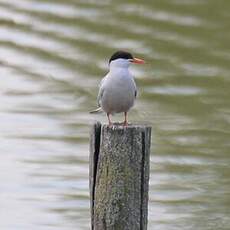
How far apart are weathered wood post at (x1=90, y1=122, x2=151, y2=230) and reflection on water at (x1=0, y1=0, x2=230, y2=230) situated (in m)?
3.85

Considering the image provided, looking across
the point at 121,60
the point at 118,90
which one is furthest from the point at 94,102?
the point at 118,90

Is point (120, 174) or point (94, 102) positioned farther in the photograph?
point (94, 102)

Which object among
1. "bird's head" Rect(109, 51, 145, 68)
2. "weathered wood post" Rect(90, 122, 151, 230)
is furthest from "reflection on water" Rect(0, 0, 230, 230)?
"weathered wood post" Rect(90, 122, 151, 230)

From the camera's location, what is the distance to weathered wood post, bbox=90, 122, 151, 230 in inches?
273

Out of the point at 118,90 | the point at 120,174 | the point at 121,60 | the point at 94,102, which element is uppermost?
the point at 94,102

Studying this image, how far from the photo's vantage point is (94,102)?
14992 millimetres

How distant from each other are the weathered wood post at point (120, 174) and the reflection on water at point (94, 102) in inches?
152

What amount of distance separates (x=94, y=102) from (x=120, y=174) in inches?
317

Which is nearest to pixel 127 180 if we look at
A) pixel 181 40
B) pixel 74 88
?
pixel 74 88

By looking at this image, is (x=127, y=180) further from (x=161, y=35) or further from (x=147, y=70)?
(x=161, y=35)

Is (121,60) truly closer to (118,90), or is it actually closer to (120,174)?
(118,90)

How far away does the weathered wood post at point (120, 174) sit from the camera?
273 inches

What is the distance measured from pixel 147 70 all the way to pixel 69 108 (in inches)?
87.5

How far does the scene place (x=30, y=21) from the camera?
65.4 feet
